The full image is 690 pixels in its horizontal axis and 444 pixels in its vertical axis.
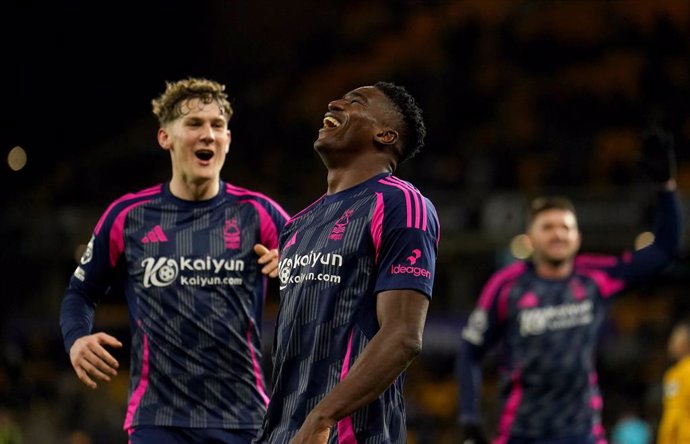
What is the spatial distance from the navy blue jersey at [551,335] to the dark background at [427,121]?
7.33 meters

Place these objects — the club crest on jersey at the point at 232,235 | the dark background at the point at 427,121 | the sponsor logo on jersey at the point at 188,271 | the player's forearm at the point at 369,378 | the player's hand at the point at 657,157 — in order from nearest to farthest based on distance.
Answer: the player's forearm at the point at 369,378 → the sponsor logo on jersey at the point at 188,271 → the club crest on jersey at the point at 232,235 → the player's hand at the point at 657,157 → the dark background at the point at 427,121

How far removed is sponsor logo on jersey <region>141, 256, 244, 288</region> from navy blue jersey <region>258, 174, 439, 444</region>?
4.82 ft

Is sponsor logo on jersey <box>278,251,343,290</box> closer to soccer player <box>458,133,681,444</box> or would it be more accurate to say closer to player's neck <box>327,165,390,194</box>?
player's neck <box>327,165,390,194</box>

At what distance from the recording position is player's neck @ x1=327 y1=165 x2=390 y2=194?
384 cm

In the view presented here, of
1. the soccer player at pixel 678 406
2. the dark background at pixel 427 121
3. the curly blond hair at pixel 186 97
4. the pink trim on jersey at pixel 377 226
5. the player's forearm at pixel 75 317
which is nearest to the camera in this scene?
the pink trim on jersey at pixel 377 226

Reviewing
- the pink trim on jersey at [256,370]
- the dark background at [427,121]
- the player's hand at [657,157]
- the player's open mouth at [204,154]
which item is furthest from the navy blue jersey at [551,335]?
the dark background at [427,121]

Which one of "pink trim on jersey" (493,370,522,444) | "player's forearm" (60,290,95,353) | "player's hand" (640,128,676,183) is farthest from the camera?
"pink trim on jersey" (493,370,522,444)

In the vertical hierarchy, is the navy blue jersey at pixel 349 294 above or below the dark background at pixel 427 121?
below

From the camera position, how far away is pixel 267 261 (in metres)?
5.14

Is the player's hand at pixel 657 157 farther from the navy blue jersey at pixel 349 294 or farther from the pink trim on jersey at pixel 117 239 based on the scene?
the navy blue jersey at pixel 349 294

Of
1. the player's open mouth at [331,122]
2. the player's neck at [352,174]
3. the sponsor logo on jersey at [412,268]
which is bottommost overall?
the sponsor logo on jersey at [412,268]

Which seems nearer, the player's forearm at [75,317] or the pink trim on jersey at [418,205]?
the pink trim on jersey at [418,205]

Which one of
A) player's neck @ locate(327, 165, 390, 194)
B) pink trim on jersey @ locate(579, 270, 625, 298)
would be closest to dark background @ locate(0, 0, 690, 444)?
pink trim on jersey @ locate(579, 270, 625, 298)

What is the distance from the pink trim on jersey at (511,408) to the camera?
282 inches
